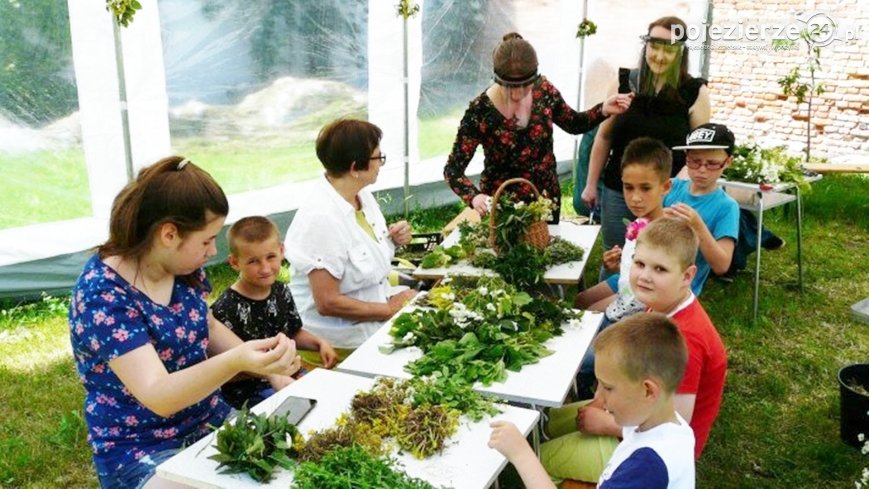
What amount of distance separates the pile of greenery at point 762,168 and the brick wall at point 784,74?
4297 mm

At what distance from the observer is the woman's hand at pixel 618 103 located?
481 centimetres

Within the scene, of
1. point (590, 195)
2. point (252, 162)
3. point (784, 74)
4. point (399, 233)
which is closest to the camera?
point (399, 233)

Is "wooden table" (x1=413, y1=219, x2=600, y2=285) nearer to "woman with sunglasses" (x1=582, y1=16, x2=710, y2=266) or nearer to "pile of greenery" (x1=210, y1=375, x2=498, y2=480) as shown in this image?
"woman with sunglasses" (x1=582, y1=16, x2=710, y2=266)

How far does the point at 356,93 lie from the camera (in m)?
7.70

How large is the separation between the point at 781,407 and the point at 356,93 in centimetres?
494

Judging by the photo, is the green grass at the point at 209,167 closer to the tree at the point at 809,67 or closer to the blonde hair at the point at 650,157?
the blonde hair at the point at 650,157

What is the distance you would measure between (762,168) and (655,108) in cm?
149

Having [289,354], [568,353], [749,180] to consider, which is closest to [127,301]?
[289,354]

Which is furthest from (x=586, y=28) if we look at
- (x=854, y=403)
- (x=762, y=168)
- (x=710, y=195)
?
(x=854, y=403)

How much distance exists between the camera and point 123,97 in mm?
5750

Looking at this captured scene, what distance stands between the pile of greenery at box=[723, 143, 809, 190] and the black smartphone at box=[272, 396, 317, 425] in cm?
436

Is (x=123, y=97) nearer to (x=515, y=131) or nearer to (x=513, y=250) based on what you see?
(x=515, y=131)

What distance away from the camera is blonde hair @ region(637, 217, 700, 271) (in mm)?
2969

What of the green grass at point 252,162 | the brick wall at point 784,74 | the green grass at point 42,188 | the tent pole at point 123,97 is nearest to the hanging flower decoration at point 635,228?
the tent pole at point 123,97
